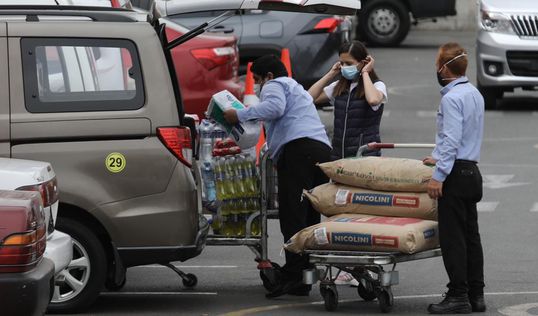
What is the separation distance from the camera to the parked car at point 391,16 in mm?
27972

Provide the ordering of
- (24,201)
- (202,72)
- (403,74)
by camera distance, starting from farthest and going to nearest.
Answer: (403,74)
(202,72)
(24,201)

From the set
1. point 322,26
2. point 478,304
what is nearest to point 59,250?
point 478,304

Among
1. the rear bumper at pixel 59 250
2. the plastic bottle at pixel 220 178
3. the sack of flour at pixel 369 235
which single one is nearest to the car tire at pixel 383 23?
the plastic bottle at pixel 220 178

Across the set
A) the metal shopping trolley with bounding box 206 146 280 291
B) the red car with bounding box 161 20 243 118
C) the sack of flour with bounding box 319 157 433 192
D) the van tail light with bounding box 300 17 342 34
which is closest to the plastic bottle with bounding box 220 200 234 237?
the metal shopping trolley with bounding box 206 146 280 291

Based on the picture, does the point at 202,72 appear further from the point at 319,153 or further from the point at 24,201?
the point at 24,201

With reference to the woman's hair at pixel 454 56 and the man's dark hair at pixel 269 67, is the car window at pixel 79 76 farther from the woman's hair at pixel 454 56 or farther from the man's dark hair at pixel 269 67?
the woman's hair at pixel 454 56

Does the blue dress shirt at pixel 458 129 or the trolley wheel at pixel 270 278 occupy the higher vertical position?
the blue dress shirt at pixel 458 129

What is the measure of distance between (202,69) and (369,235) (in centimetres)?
658

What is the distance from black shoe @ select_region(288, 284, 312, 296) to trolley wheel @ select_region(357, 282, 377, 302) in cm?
39

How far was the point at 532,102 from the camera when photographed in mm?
22734

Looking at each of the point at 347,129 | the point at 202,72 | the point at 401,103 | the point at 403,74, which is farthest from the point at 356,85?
the point at 403,74

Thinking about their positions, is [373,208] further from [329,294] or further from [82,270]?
[82,270]

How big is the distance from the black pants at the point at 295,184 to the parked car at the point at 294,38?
8914 mm

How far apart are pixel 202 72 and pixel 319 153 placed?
5.50 m
